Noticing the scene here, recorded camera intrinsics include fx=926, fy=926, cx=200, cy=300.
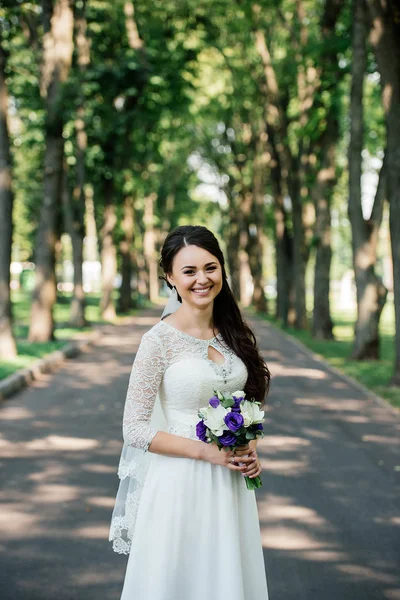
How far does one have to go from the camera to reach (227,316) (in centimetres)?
395

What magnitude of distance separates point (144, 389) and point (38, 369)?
13156mm

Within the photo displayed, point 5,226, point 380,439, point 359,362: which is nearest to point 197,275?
point 380,439

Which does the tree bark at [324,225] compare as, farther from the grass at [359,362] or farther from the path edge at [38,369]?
the path edge at [38,369]

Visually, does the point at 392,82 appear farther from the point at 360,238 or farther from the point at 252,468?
the point at 252,468

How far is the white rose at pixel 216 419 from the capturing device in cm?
349

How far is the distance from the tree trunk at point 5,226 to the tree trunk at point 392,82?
23.9ft

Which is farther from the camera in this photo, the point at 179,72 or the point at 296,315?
the point at 296,315

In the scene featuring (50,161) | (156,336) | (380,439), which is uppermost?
(50,161)

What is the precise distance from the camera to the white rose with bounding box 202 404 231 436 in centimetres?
349

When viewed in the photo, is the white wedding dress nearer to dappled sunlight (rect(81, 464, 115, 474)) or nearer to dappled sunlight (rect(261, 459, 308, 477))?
dappled sunlight (rect(81, 464, 115, 474))

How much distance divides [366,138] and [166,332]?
2836 cm

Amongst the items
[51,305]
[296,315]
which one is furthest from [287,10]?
[51,305]

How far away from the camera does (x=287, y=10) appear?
28078 millimetres

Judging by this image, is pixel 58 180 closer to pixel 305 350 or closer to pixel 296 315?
pixel 305 350
